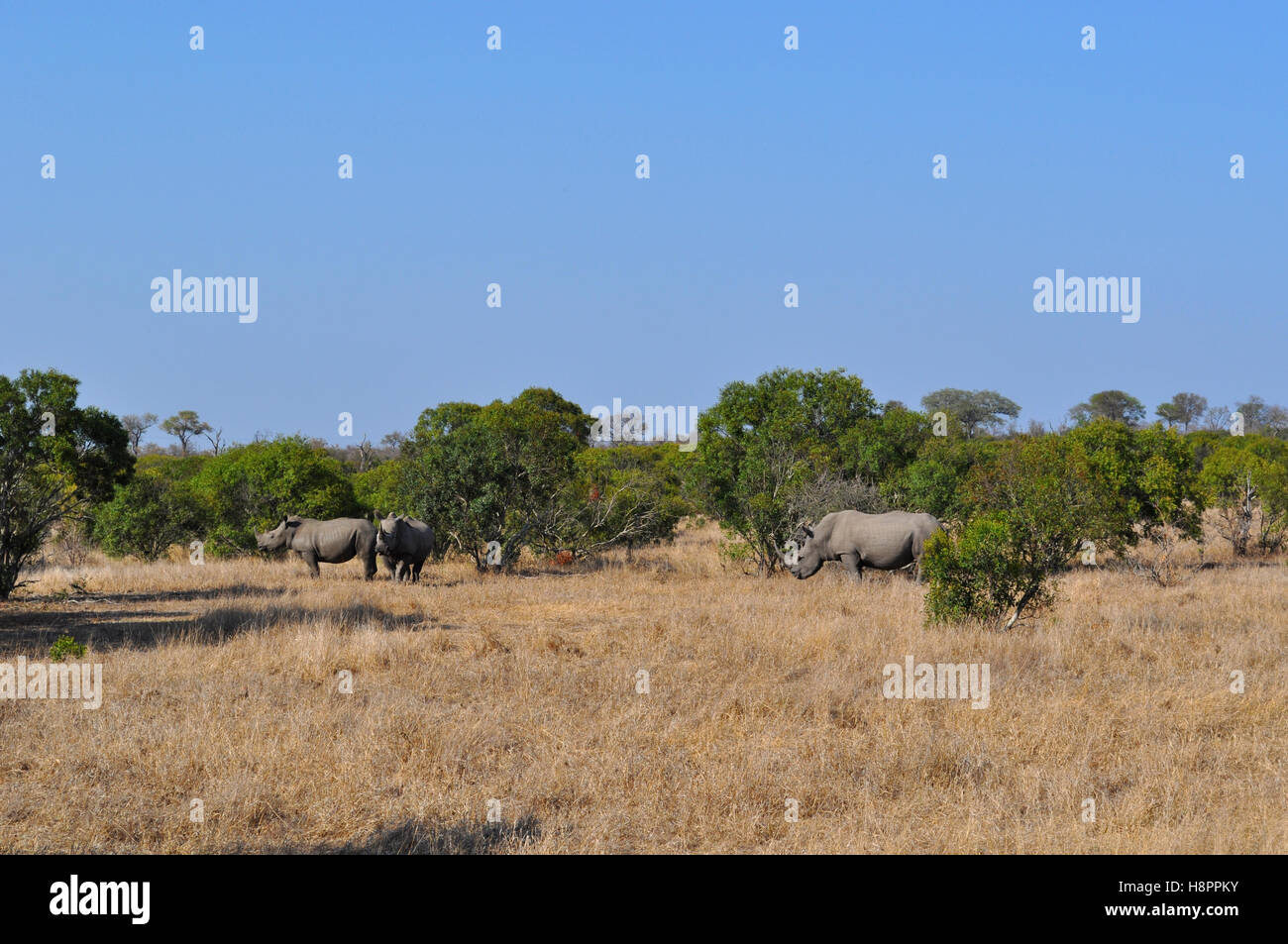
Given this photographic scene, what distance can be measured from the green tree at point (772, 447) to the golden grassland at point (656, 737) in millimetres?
8014

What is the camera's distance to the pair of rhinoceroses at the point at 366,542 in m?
22.5

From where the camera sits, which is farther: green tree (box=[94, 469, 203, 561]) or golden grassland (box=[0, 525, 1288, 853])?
green tree (box=[94, 469, 203, 561])

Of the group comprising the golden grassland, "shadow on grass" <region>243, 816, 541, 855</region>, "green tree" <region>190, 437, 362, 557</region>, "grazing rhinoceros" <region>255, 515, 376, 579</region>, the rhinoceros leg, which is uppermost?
"green tree" <region>190, 437, 362, 557</region>

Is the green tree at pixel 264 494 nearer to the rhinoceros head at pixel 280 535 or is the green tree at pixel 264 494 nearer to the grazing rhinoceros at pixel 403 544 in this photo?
the rhinoceros head at pixel 280 535

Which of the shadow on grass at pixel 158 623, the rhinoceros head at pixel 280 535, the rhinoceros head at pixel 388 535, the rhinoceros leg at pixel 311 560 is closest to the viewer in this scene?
the shadow on grass at pixel 158 623

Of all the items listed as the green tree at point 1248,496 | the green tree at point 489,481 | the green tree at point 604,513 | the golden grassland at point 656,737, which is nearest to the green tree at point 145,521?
the green tree at point 489,481

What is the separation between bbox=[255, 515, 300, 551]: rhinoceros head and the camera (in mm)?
24266

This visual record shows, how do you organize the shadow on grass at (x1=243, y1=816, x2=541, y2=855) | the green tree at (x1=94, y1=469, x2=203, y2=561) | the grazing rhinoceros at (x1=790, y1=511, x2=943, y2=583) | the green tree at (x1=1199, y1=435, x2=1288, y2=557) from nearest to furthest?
the shadow on grass at (x1=243, y1=816, x2=541, y2=855)
the grazing rhinoceros at (x1=790, y1=511, x2=943, y2=583)
the green tree at (x1=1199, y1=435, x2=1288, y2=557)
the green tree at (x1=94, y1=469, x2=203, y2=561)

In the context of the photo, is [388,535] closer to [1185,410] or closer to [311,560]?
[311,560]

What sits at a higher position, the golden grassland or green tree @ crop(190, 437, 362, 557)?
green tree @ crop(190, 437, 362, 557)

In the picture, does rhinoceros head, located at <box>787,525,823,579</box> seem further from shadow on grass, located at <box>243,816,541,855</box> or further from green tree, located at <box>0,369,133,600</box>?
shadow on grass, located at <box>243,816,541,855</box>

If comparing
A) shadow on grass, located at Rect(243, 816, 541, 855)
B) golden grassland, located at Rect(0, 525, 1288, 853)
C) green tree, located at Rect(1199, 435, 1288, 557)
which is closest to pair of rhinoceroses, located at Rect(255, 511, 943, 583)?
golden grassland, located at Rect(0, 525, 1288, 853)
